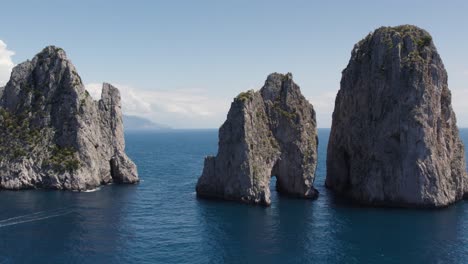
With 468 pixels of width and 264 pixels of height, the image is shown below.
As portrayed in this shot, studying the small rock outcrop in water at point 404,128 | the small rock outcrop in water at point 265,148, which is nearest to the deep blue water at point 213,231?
the small rock outcrop in water at point 265,148

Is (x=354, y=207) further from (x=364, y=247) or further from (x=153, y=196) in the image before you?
(x=153, y=196)

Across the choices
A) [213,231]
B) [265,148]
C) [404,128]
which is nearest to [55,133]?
[265,148]

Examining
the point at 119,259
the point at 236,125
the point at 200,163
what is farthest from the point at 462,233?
the point at 200,163

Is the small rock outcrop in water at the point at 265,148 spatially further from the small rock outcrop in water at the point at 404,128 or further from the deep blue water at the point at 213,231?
the small rock outcrop in water at the point at 404,128

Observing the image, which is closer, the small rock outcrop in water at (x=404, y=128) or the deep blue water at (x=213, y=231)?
the deep blue water at (x=213, y=231)

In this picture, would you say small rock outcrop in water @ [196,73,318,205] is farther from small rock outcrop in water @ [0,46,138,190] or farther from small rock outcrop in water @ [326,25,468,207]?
small rock outcrop in water @ [0,46,138,190]

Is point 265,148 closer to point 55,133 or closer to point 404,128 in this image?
point 404,128
